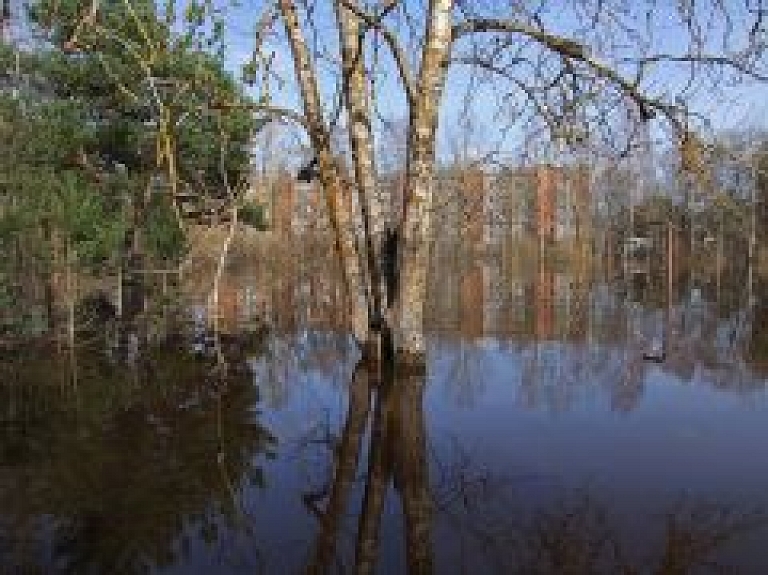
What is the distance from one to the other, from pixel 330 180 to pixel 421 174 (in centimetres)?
160

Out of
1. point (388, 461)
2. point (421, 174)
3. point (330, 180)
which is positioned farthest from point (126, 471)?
point (330, 180)

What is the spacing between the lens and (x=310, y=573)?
5438mm

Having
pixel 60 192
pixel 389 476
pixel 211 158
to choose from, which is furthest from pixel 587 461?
pixel 211 158

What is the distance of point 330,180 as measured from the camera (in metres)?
13.8

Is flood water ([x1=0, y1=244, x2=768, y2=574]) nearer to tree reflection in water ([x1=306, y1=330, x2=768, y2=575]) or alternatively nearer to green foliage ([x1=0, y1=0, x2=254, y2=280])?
tree reflection in water ([x1=306, y1=330, x2=768, y2=575])

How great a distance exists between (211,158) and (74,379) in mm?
9646

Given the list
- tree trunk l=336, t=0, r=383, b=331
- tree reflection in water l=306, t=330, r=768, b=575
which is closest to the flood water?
tree reflection in water l=306, t=330, r=768, b=575

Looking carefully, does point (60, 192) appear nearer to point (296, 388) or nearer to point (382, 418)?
point (296, 388)

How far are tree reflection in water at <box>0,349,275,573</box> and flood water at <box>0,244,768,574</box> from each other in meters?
0.03

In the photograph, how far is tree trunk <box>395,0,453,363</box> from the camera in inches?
490

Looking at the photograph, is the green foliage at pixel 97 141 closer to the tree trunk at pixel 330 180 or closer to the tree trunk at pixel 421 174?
the tree trunk at pixel 330 180

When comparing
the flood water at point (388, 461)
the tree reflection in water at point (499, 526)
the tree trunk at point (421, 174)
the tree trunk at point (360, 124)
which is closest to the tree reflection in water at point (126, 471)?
the flood water at point (388, 461)

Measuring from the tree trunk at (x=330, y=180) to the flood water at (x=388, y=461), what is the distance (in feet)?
2.77

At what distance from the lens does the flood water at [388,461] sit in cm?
589
